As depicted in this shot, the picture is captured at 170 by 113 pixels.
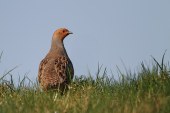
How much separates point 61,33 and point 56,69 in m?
1.77

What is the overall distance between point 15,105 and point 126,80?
176 cm

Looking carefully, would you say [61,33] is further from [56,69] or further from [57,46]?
[56,69]

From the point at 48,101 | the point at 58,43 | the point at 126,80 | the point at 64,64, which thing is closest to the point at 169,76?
the point at 126,80

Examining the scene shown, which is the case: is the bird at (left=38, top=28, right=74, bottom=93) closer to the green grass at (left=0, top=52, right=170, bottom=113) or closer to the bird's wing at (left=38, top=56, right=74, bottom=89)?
the bird's wing at (left=38, top=56, right=74, bottom=89)

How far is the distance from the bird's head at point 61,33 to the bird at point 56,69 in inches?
12.3

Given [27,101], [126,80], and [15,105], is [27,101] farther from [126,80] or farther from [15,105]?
[126,80]

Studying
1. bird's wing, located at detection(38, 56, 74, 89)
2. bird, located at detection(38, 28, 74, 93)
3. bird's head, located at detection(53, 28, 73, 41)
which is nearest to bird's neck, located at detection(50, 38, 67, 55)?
bird, located at detection(38, 28, 74, 93)

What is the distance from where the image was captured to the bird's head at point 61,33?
11336 millimetres

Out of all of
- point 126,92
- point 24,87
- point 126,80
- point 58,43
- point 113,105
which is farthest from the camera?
point 58,43

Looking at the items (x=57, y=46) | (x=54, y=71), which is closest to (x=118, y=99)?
(x=54, y=71)

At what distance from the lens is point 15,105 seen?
18.3 ft

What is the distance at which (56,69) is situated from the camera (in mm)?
9938

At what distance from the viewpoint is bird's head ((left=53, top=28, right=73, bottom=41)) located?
37.2 ft

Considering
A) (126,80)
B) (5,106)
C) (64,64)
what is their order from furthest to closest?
(64,64) → (126,80) → (5,106)
